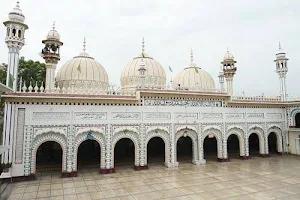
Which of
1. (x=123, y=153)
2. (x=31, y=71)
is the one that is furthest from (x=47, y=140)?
(x=31, y=71)

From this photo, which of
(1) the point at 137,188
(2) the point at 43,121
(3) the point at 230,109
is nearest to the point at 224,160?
(3) the point at 230,109

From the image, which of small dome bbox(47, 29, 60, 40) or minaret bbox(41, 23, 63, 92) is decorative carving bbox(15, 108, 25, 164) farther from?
small dome bbox(47, 29, 60, 40)

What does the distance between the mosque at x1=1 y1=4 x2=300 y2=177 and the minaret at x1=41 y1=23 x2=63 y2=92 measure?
0.20 ft

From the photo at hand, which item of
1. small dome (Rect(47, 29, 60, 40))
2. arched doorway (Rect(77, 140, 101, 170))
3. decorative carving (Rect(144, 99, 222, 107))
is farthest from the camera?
arched doorway (Rect(77, 140, 101, 170))

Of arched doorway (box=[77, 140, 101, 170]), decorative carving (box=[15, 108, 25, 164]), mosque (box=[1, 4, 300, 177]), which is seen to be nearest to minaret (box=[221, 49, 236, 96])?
mosque (box=[1, 4, 300, 177])

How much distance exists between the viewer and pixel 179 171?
11680mm

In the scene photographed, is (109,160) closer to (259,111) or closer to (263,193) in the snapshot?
(263,193)

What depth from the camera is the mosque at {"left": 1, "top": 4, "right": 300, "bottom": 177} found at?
1041 cm

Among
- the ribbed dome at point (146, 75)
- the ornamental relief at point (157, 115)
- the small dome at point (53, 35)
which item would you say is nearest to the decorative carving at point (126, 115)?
the ornamental relief at point (157, 115)

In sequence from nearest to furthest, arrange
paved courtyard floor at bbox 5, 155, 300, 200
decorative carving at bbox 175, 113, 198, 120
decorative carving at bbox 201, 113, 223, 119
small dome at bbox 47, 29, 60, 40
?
paved courtyard floor at bbox 5, 155, 300, 200
decorative carving at bbox 175, 113, 198, 120
small dome at bbox 47, 29, 60, 40
decorative carving at bbox 201, 113, 223, 119

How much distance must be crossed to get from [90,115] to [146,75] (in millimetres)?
6347

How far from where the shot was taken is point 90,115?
11.4 meters

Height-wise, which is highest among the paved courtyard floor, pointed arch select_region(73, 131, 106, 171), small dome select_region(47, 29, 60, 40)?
small dome select_region(47, 29, 60, 40)

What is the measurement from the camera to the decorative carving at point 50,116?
34.5ft
